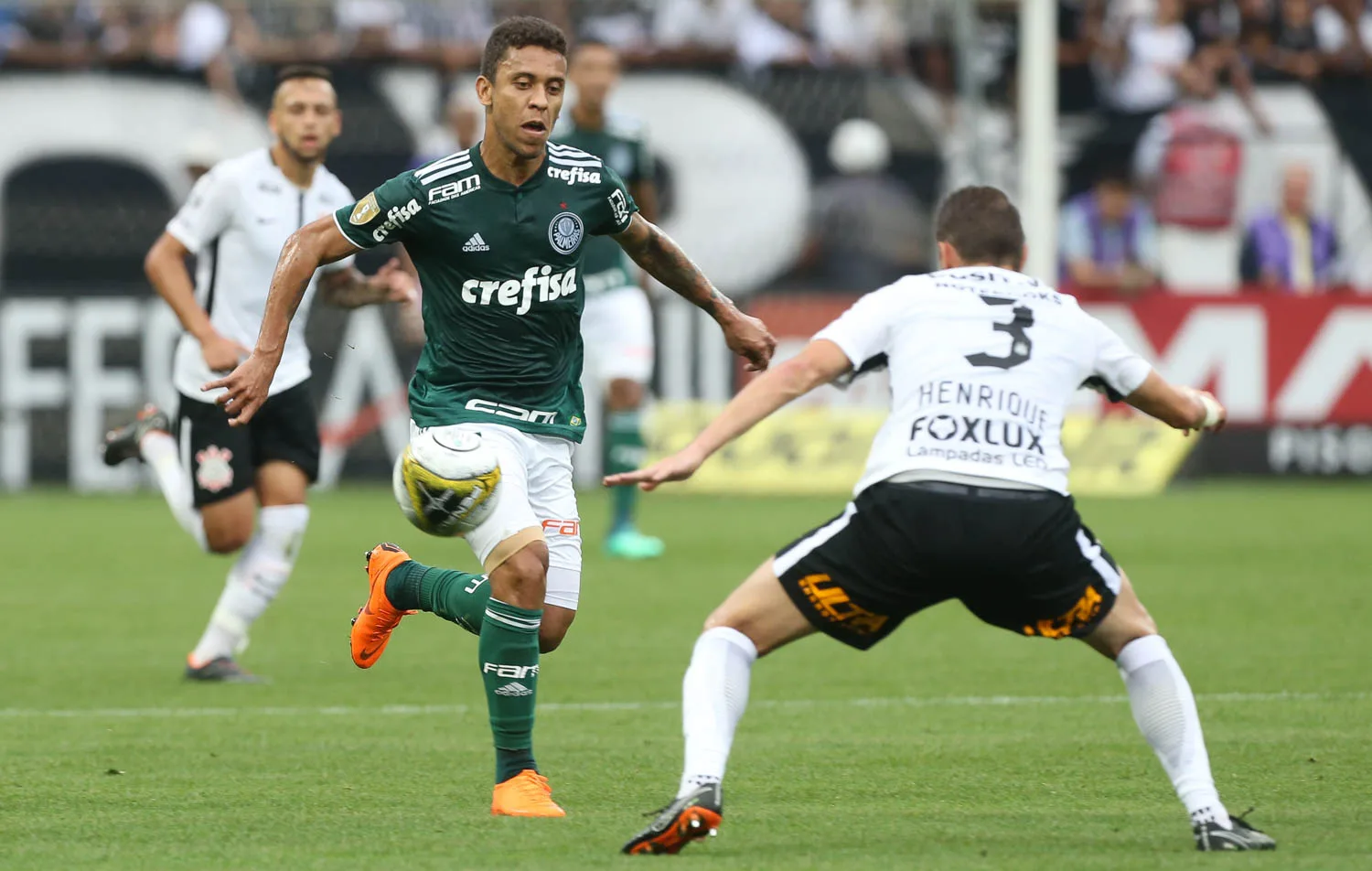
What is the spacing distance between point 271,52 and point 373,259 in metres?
2.64

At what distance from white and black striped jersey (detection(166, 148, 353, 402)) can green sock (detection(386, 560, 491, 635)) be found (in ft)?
8.13

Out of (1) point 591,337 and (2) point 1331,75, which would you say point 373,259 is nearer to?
(1) point 591,337

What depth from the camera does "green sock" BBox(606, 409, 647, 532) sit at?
13.9 meters

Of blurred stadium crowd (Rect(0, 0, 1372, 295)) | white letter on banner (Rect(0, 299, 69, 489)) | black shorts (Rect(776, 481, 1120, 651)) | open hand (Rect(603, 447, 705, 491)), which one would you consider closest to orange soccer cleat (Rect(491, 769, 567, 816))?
black shorts (Rect(776, 481, 1120, 651))

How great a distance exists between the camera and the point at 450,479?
612 centimetres

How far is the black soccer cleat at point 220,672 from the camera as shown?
9.18 metres

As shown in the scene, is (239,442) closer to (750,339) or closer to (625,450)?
(750,339)

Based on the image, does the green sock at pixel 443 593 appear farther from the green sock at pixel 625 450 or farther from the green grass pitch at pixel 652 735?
the green sock at pixel 625 450

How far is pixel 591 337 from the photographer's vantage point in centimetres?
1377

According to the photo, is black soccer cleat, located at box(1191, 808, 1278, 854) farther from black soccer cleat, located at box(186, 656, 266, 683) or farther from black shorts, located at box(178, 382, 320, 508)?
black shorts, located at box(178, 382, 320, 508)

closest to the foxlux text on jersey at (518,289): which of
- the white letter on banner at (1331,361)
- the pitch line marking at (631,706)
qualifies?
the pitch line marking at (631,706)

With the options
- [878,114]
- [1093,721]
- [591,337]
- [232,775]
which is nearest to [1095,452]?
[878,114]

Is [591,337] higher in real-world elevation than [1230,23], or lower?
lower

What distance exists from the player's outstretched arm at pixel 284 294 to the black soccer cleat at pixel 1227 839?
278cm
